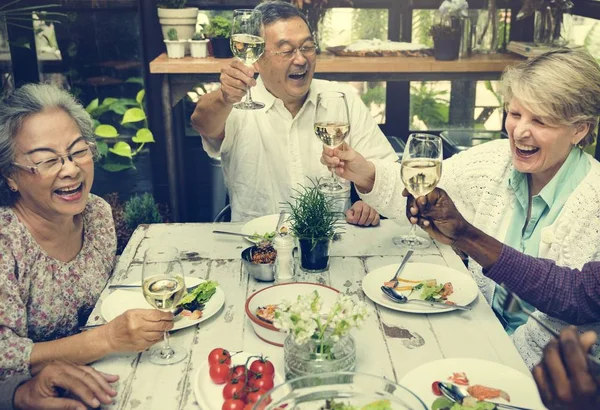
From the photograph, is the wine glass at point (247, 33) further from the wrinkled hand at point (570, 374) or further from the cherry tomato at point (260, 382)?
the wrinkled hand at point (570, 374)

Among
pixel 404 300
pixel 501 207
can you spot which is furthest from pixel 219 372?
pixel 501 207

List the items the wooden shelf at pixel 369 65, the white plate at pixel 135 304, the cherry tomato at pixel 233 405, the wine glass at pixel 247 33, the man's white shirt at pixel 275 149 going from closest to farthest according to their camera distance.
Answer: the cherry tomato at pixel 233 405 → the white plate at pixel 135 304 → the wine glass at pixel 247 33 → the man's white shirt at pixel 275 149 → the wooden shelf at pixel 369 65

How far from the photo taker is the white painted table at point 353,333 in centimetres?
150

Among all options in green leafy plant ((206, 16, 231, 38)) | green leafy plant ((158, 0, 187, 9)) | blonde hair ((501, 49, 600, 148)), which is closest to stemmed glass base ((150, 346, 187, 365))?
blonde hair ((501, 49, 600, 148))

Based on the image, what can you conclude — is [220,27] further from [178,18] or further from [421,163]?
[421,163]

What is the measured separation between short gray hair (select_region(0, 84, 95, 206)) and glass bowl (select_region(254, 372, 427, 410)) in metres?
1.05

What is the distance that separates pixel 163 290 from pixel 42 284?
495 millimetres

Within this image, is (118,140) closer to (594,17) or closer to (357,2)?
(357,2)

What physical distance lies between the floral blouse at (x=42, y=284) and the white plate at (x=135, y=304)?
0.17m

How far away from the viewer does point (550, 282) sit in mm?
1821

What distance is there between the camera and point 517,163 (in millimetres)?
2137

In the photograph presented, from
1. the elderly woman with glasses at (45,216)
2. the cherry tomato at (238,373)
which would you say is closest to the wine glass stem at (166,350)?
the cherry tomato at (238,373)

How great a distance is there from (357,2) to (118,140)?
1.65 metres

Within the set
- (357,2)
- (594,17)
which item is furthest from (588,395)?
(357,2)
